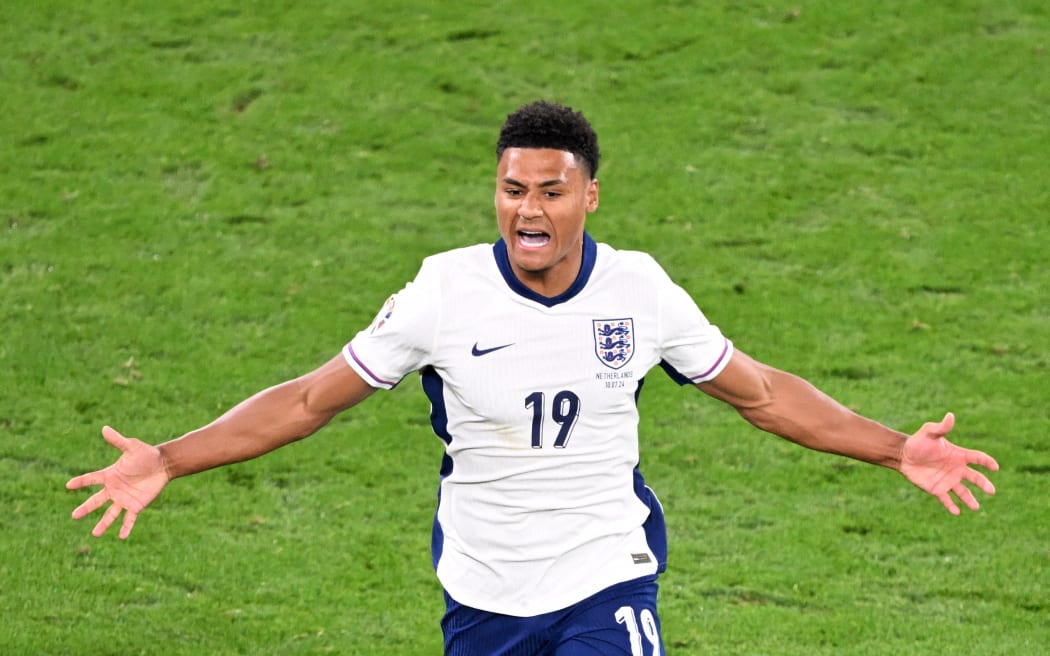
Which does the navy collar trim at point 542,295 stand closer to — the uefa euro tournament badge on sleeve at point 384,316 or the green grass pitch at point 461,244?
the uefa euro tournament badge on sleeve at point 384,316

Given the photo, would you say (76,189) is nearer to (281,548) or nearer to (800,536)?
(281,548)

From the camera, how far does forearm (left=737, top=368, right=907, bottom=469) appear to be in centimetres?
514

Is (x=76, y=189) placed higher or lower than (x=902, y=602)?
higher

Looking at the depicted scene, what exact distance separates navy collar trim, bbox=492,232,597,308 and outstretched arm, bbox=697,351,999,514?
547 millimetres

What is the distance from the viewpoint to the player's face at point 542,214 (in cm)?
484

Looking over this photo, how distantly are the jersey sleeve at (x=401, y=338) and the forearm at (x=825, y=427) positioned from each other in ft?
3.71

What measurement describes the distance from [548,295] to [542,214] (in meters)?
0.26

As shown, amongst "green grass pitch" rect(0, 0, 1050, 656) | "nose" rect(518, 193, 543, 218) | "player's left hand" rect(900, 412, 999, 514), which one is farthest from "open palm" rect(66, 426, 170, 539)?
"green grass pitch" rect(0, 0, 1050, 656)

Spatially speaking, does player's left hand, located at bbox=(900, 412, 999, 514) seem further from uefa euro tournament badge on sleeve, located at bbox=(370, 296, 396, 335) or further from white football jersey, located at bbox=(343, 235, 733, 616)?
uefa euro tournament badge on sleeve, located at bbox=(370, 296, 396, 335)

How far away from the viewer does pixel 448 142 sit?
1286 cm

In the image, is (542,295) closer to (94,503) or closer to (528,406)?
(528,406)

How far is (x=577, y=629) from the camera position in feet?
15.8

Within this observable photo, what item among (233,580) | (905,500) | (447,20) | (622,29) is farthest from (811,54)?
(233,580)

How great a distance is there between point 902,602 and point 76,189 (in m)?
7.38
